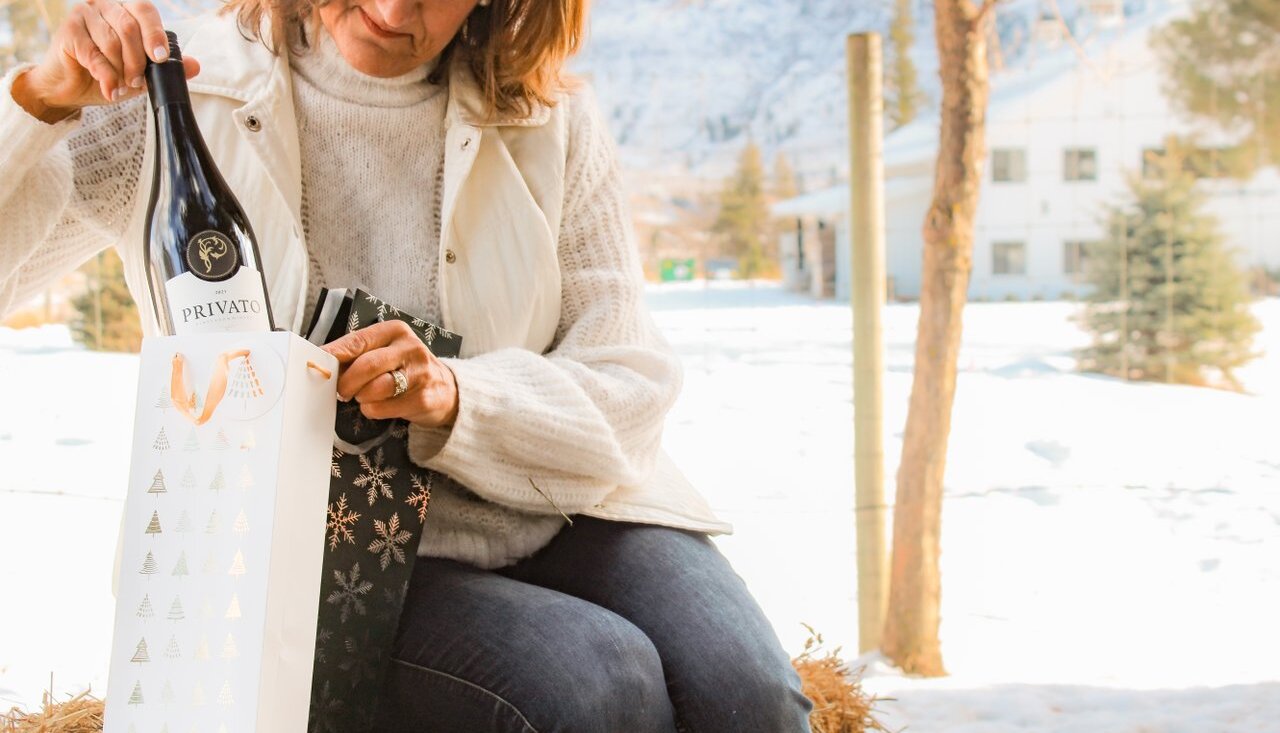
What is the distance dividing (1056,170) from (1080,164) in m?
0.08

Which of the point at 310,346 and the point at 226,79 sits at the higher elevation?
the point at 226,79

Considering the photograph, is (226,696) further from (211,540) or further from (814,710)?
(814,710)

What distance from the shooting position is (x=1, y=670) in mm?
2305

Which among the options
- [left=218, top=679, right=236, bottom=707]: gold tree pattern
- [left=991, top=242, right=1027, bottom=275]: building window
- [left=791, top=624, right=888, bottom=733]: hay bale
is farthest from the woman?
[left=991, top=242, right=1027, bottom=275]: building window

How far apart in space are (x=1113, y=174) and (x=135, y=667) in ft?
9.68

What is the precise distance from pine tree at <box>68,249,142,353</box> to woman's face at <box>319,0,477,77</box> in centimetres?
177

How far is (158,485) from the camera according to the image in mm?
696

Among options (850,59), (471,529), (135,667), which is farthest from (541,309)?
(850,59)

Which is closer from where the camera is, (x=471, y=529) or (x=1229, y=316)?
(x=471, y=529)

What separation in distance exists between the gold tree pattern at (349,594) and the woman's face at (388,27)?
1.65ft

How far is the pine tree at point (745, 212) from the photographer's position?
292 cm

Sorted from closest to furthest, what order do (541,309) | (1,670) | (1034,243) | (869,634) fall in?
(541,309) → (1,670) → (869,634) → (1034,243)

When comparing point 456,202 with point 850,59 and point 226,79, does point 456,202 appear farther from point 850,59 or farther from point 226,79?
point 850,59

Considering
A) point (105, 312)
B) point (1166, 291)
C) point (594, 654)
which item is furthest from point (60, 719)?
point (1166, 291)
